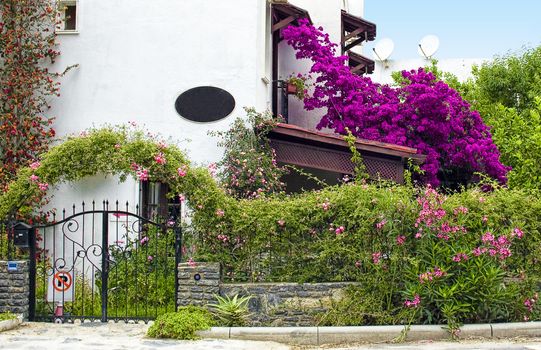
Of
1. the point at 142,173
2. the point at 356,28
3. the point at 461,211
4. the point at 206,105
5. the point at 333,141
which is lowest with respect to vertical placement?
the point at 461,211

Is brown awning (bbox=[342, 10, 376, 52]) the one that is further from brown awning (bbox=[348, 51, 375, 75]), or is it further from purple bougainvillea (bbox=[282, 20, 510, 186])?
purple bougainvillea (bbox=[282, 20, 510, 186])

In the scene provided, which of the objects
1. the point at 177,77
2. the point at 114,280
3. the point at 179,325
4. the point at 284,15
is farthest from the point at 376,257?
the point at 284,15

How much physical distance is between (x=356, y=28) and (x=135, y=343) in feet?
47.4

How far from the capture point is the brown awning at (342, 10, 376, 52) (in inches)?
880

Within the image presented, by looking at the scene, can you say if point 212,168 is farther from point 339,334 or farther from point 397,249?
point 339,334

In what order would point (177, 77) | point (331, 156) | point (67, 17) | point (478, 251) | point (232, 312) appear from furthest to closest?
point (331, 156) → point (67, 17) → point (177, 77) → point (232, 312) → point (478, 251)

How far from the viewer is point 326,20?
2216cm

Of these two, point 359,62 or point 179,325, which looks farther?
point 359,62

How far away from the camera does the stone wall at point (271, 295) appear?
38.4ft

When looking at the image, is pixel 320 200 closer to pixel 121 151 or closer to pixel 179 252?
pixel 179 252

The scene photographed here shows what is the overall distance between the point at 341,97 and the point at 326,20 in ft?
11.7

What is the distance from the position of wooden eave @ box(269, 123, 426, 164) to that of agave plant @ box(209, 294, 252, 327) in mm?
5134

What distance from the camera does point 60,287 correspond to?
12.9 m

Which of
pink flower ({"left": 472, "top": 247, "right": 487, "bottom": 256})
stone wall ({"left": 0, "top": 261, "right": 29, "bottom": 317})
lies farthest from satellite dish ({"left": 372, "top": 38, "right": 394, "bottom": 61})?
stone wall ({"left": 0, "top": 261, "right": 29, "bottom": 317})
